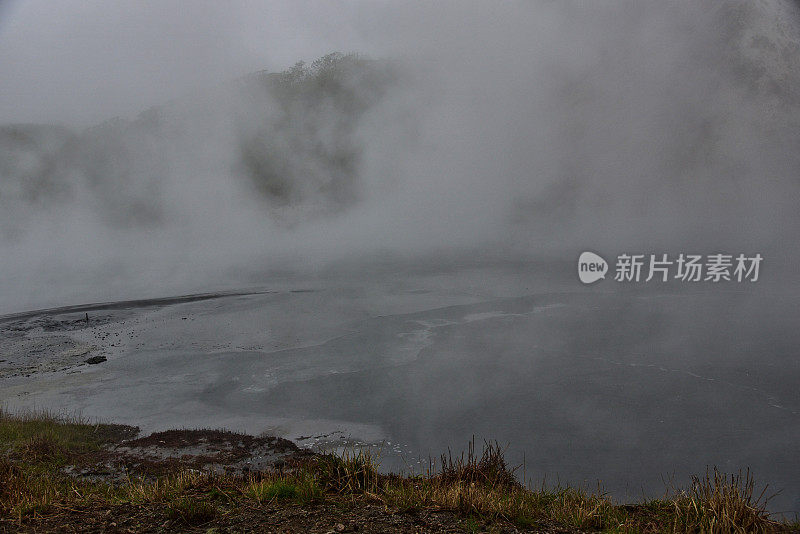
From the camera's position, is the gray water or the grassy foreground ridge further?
the gray water

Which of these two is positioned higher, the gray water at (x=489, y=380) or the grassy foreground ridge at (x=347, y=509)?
the grassy foreground ridge at (x=347, y=509)

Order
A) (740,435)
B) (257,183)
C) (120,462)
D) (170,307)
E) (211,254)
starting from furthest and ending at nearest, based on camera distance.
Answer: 1. (257,183)
2. (211,254)
3. (170,307)
4. (740,435)
5. (120,462)

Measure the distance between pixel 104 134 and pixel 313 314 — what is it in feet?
Result: 345

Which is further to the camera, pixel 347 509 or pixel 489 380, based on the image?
pixel 489 380

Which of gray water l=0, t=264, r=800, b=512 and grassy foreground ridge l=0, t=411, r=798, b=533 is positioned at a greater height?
grassy foreground ridge l=0, t=411, r=798, b=533

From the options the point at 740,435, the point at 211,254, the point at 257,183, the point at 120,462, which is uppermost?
the point at 257,183

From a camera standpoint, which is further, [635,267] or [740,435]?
[635,267]

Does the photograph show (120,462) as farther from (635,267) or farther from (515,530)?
(635,267)

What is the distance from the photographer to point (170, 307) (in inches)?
1564

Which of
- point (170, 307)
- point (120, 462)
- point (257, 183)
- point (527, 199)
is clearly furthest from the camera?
point (257, 183)

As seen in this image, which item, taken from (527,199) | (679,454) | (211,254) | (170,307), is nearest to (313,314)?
(170,307)

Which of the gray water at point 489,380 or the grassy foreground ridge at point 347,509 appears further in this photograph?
the gray water at point 489,380

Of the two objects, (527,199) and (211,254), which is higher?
(527,199)

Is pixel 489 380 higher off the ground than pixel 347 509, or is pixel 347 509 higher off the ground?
pixel 347 509
